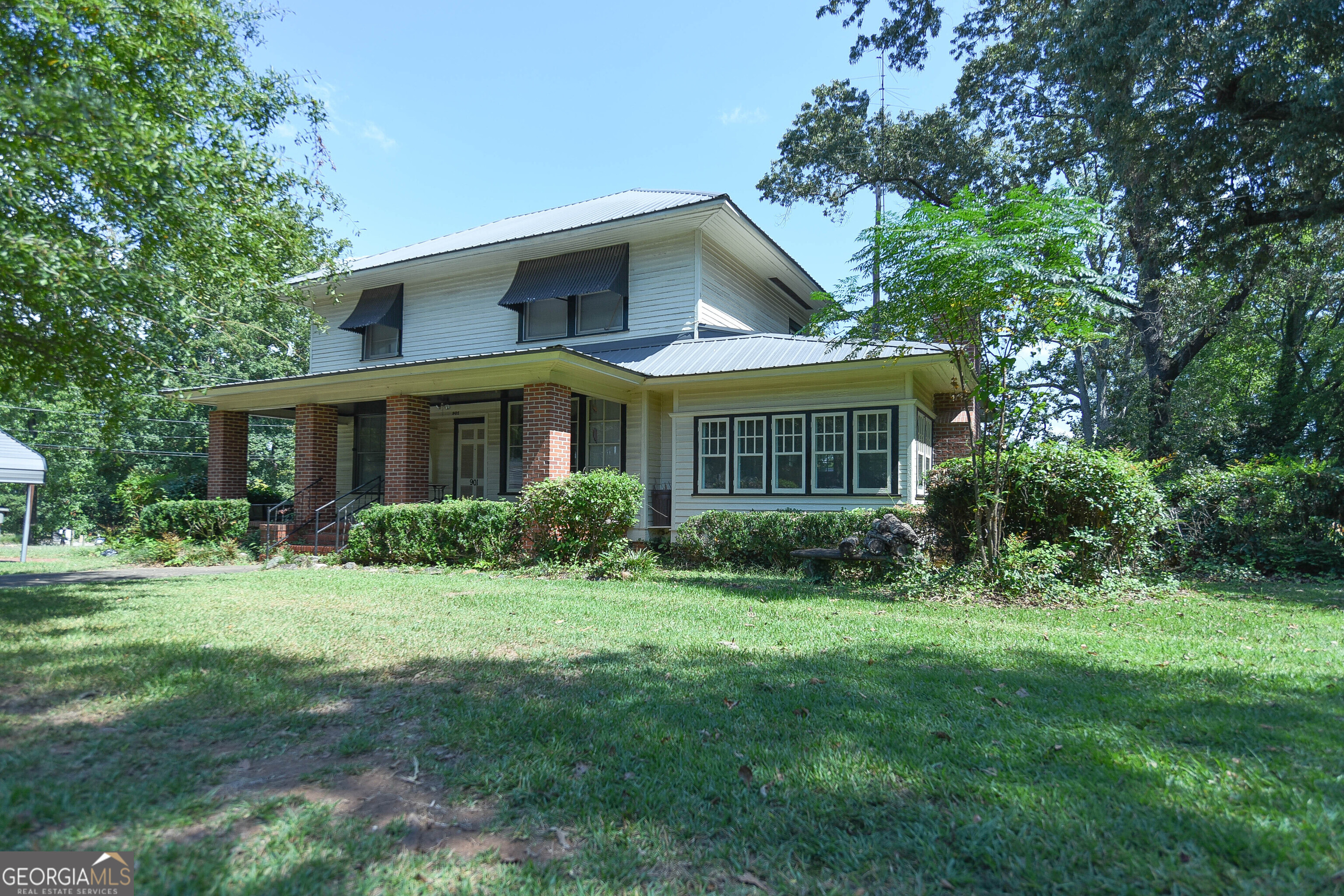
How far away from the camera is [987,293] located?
8234mm

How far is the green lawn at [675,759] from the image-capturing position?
8.09 feet

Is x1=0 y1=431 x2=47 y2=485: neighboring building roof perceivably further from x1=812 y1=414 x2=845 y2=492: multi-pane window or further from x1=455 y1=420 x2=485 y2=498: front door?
x1=812 y1=414 x2=845 y2=492: multi-pane window

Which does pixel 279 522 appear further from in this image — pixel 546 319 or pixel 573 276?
pixel 573 276

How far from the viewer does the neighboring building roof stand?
42.9 ft

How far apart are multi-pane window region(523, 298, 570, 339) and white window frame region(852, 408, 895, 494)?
7002 millimetres

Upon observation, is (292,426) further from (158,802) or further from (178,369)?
(158,802)

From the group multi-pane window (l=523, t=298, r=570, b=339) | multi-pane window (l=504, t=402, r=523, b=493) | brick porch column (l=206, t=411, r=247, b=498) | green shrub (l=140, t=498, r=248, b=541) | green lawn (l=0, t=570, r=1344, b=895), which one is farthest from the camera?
brick porch column (l=206, t=411, r=247, b=498)

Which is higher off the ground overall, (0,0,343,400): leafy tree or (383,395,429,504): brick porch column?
(0,0,343,400): leafy tree

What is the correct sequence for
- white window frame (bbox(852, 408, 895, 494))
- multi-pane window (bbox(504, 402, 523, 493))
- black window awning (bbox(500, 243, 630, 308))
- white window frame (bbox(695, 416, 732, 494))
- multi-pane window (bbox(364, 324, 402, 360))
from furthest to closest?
multi-pane window (bbox(364, 324, 402, 360))
multi-pane window (bbox(504, 402, 523, 493))
black window awning (bbox(500, 243, 630, 308))
white window frame (bbox(695, 416, 732, 494))
white window frame (bbox(852, 408, 895, 494))

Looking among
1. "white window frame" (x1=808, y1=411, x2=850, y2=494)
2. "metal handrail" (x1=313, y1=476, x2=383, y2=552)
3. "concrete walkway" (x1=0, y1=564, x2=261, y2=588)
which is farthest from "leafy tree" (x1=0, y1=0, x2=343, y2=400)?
"white window frame" (x1=808, y1=411, x2=850, y2=494)

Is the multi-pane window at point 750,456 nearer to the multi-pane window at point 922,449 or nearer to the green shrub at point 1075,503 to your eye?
the multi-pane window at point 922,449

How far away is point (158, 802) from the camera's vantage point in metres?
2.82

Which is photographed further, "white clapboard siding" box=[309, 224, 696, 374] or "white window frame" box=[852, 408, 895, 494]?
"white clapboard siding" box=[309, 224, 696, 374]

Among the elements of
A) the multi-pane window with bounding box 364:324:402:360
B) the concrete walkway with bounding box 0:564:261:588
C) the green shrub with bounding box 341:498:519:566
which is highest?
the multi-pane window with bounding box 364:324:402:360
